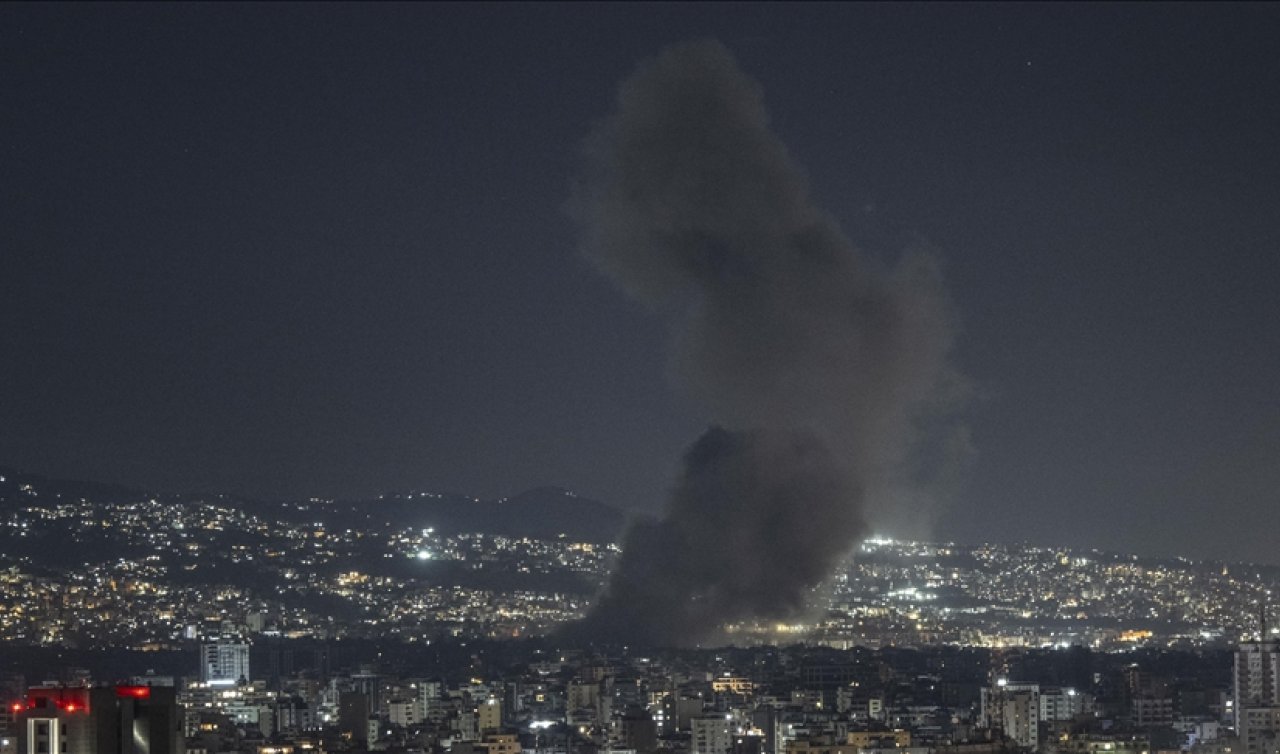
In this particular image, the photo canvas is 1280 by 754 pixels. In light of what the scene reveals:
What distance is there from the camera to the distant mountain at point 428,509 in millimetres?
51128

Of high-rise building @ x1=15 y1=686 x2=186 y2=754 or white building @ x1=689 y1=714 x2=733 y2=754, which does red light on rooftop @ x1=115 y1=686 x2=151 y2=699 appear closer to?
high-rise building @ x1=15 y1=686 x2=186 y2=754

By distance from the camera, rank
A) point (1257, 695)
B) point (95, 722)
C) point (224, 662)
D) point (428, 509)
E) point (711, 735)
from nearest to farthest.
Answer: point (95, 722) → point (711, 735) → point (1257, 695) → point (224, 662) → point (428, 509)

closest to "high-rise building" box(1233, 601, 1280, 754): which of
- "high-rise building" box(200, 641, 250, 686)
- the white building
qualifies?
the white building

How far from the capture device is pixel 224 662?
130ft

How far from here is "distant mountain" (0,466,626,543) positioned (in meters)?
51.1

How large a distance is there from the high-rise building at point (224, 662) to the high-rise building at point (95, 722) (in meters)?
28.5

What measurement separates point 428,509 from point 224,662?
26.5 meters

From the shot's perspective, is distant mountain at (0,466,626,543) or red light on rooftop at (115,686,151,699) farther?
distant mountain at (0,466,626,543)

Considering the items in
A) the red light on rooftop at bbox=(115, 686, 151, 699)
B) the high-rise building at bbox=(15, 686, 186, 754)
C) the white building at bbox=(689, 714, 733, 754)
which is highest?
the red light on rooftop at bbox=(115, 686, 151, 699)

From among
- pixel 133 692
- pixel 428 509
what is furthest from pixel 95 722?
pixel 428 509

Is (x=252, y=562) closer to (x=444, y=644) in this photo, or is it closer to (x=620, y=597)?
(x=444, y=644)

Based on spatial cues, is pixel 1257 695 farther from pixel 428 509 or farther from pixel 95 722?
pixel 428 509

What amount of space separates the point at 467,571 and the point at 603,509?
1421 centimetres

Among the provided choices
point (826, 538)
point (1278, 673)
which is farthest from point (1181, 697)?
point (826, 538)
